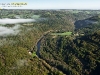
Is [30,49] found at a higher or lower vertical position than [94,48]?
lower

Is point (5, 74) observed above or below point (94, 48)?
below

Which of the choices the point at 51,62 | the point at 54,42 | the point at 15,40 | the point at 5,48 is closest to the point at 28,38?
the point at 15,40

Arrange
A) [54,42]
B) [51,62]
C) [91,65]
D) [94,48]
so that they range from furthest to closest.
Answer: [54,42], [94,48], [51,62], [91,65]

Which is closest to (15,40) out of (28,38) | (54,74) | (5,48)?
(28,38)

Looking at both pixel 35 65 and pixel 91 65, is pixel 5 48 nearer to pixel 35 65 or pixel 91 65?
pixel 35 65

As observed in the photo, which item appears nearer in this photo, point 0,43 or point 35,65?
point 35,65

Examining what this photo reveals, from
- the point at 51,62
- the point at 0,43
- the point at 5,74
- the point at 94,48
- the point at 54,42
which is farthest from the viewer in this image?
the point at 54,42

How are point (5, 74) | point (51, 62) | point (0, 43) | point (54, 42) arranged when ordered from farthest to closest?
point (54, 42) < point (0, 43) < point (51, 62) < point (5, 74)

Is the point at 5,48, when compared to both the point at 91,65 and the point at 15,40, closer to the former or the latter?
the point at 15,40

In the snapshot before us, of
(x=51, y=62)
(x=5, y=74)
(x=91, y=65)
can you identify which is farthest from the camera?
(x=51, y=62)
